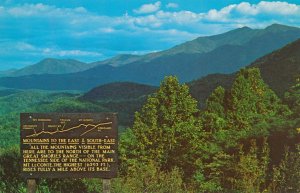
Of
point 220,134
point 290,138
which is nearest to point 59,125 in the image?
point 290,138

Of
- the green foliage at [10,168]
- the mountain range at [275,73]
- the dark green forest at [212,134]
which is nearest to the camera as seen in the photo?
the green foliage at [10,168]

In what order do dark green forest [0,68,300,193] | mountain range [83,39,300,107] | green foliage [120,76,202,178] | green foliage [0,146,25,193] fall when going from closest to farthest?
green foliage [0,146,25,193] → dark green forest [0,68,300,193] → green foliage [120,76,202,178] → mountain range [83,39,300,107]

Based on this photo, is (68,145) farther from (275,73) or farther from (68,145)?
(275,73)

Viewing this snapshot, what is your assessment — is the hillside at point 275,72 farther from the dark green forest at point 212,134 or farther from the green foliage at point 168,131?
the green foliage at point 168,131

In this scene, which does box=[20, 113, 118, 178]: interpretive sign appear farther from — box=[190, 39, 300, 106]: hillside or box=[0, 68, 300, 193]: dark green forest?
box=[190, 39, 300, 106]: hillside

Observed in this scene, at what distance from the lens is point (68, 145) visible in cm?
1278

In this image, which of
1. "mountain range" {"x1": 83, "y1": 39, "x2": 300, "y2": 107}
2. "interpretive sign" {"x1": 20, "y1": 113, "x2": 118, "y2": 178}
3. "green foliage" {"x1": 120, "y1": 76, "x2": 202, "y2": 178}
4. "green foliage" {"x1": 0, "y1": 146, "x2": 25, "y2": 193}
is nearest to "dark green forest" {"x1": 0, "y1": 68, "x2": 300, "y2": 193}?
"green foliage" {"x1": 120, "y1": 76, "x2": 202, "y2": 178}

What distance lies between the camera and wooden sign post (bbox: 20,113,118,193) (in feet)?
41.9

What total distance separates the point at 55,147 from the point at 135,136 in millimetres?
36557

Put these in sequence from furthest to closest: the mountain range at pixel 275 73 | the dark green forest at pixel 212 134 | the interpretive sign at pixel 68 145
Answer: the mountain range at pixel 275 73 → the dark green forest at pixel 212 134 → the interpretive sign at pixel 68 145

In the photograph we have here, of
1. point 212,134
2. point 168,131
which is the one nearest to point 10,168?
point 168,131

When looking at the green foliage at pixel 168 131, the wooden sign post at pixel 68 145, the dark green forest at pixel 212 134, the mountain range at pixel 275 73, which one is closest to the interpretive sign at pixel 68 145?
the wooden sign post at pixel 68 145

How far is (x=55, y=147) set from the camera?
12797mm

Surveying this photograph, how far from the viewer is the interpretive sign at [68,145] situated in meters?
12.8
